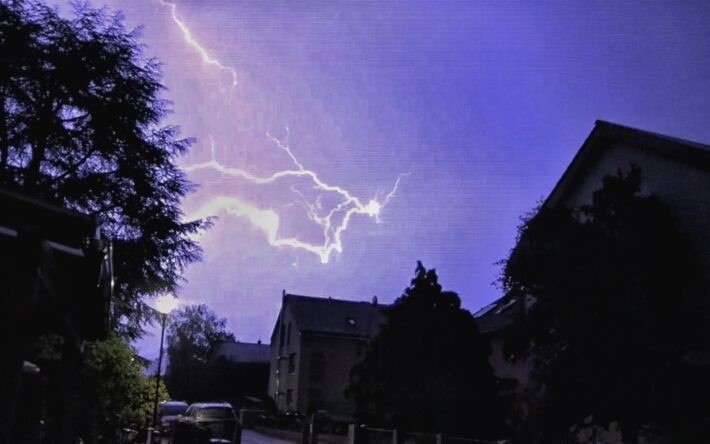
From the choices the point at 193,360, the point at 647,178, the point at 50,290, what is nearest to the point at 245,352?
the point at 193,360

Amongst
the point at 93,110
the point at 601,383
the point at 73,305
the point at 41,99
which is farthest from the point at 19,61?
the point at 601,383

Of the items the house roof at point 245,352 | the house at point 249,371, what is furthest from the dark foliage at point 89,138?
the house roof at point 245,352

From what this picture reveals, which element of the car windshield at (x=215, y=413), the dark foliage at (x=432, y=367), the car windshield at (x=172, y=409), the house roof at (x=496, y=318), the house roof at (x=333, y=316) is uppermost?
the house roof at (x=333, y=316)

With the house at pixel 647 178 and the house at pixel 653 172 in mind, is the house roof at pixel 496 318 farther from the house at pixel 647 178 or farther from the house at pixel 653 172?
the house at pixel 653 172

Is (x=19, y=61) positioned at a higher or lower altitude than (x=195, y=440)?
higher

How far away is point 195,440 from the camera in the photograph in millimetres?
16016

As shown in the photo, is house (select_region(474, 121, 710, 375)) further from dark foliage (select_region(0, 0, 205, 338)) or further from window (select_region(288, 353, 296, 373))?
window (select_region(288, 353, 296, 373))

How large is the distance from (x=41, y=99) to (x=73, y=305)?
12.4 meters

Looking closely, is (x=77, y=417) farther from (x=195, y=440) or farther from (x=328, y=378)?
(x=328, y=378)

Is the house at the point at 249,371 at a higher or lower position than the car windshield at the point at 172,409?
higher

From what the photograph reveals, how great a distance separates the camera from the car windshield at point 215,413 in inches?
849

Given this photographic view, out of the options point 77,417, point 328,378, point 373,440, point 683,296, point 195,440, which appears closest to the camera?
point 77,417

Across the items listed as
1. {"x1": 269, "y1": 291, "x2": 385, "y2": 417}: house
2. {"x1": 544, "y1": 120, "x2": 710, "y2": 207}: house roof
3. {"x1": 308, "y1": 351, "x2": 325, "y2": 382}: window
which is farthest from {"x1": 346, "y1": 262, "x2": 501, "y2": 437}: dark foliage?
{"x1": 308, "y1": 351, "x2": 325, "y2": 382}: window

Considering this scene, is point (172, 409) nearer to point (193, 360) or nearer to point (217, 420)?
point (217, 420)
